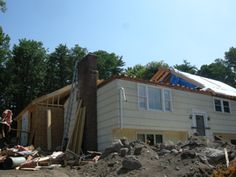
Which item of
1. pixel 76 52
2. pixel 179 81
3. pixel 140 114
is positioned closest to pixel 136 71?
pixel 76 52

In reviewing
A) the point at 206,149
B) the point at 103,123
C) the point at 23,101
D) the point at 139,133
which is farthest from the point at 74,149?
the point at 23,101

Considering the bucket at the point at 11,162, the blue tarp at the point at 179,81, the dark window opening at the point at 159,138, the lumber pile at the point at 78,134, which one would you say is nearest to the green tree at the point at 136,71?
the blue tarp at the point at 179,81

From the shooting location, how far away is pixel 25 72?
3788 cm

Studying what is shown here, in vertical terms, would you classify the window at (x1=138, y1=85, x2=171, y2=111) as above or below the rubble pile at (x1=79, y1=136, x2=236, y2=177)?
above

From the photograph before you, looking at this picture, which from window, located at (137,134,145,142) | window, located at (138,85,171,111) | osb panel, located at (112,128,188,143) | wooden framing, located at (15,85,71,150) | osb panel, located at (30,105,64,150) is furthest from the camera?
osb panel, located at (30,105,64,150)

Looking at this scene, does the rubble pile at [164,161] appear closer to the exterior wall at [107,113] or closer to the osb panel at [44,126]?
the exterior wall at [107,113]

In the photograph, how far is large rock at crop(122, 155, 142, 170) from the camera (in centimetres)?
986

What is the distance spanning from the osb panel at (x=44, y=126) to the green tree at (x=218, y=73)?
40.1 m

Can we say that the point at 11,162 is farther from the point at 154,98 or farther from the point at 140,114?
the point at 154,98

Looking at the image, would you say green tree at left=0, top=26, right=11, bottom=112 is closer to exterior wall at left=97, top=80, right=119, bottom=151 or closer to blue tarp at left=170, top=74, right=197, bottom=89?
blue tarp at left=170, top=74, right=197, bottom=89

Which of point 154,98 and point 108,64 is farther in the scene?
point 108,64

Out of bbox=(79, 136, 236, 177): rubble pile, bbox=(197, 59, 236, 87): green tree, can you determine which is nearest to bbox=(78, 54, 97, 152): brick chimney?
bbox=(79, 136, 236, 177): rubble pile

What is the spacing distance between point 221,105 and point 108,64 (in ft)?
87.7

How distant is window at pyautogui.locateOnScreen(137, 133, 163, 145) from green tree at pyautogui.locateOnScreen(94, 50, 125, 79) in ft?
89.7
